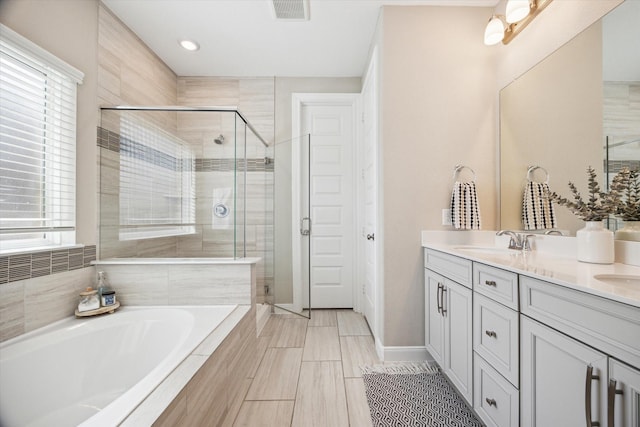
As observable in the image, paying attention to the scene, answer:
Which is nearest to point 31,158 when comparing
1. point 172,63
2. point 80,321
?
point 80,321

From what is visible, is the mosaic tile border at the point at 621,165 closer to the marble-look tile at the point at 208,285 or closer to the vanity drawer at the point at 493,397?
the vanity drawer at the point at 493,397

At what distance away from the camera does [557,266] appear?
1218mm

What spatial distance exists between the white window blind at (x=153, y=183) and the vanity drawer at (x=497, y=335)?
188cm

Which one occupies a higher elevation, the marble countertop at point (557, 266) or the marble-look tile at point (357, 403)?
the marble countertop at point (557, 266)

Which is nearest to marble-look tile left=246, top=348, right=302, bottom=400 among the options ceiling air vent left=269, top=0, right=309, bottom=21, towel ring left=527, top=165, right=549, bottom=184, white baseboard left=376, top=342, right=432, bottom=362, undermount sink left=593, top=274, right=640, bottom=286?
white baseboard left=376, top=342, right=432, bottom=362

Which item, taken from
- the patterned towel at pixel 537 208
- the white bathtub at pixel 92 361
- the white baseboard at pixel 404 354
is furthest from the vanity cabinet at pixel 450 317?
the white bathtub at pixel 92 361

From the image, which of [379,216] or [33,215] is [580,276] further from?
[33,215]

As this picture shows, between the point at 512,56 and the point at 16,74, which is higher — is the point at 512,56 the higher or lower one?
the higher one

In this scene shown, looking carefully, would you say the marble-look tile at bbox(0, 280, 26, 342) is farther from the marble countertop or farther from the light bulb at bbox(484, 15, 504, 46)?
the light bulb at bbox(484, 15, 504, 46)

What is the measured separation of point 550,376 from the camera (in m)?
0.95

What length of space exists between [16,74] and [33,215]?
2.43 feet

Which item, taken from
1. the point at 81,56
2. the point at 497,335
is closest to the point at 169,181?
the point at 81,56

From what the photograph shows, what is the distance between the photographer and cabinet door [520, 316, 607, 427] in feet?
2.60

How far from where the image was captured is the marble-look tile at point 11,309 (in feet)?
4.46
